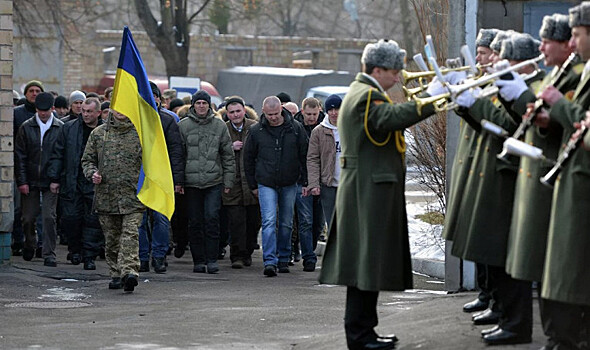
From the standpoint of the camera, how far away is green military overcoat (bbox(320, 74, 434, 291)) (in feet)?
27.7

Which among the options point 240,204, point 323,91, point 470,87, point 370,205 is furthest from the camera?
point 323,91

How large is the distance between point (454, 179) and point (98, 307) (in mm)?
4211

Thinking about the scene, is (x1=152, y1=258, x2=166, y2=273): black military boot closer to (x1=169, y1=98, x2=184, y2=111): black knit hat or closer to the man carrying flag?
the man carrying flag

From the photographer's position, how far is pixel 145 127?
530 inches

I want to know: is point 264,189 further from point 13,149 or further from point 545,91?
point 545,91

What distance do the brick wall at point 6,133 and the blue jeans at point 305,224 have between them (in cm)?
309

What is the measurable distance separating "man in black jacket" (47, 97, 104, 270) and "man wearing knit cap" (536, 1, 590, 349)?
869 cm

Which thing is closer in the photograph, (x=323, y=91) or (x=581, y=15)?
(x=581, y=15)

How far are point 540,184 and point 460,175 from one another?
1301mm

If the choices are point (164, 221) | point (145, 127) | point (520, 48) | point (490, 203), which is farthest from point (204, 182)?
point (520, 48)

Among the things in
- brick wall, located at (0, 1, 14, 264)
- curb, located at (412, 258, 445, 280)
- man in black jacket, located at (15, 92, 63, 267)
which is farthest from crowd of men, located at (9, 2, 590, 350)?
brick wall, located at (0, 1, 14, 264)

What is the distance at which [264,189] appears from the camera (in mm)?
15078

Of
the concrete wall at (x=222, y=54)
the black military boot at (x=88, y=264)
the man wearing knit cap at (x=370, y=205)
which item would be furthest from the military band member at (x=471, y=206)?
the concrete wall at (x=222, y=54)

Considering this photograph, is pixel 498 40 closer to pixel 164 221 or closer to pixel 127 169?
pixel 127 169
